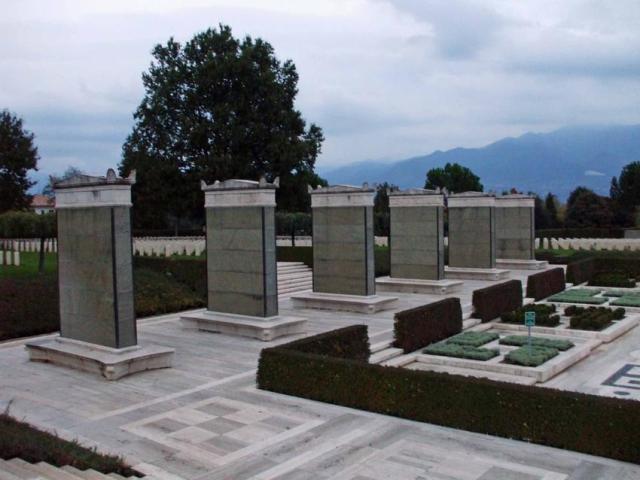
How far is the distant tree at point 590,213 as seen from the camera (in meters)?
71.6

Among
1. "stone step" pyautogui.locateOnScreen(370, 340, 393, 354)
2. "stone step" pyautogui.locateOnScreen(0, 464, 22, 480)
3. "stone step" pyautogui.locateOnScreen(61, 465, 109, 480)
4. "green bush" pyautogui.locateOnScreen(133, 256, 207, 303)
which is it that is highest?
"green bush" pyautogui.locateOnScreen(133, 256, 207, 303)

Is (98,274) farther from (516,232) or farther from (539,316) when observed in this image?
(516,232)

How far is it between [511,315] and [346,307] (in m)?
5.33

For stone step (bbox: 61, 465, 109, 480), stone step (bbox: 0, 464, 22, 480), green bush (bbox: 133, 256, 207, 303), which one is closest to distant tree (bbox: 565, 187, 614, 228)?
green bush (bbox: 133, 256, 207, 303)

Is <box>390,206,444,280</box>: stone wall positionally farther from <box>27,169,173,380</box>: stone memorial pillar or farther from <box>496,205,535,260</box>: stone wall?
<box>27,169,173,380</box>: stone memorial pillar

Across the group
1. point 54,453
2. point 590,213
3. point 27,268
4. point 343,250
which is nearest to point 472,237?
point 343,250

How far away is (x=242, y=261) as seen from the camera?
17.8 m

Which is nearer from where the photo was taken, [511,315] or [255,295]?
[255,295]

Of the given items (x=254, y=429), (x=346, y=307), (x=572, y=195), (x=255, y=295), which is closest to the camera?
(x=254, y=429)

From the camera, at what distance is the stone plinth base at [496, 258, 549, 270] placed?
3456 cm

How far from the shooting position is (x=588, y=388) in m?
13.2

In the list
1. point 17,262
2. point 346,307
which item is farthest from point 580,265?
point 17,262

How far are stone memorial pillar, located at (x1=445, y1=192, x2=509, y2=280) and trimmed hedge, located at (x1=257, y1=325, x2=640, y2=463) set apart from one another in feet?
63.6

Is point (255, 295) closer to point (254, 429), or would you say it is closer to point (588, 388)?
point (254, 429)
